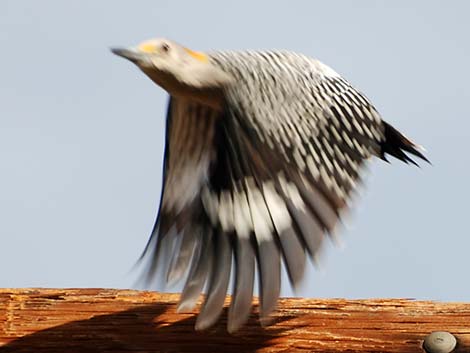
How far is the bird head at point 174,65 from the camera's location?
3.09 meters

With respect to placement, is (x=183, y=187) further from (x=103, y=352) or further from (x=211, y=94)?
(x=103, y=352)

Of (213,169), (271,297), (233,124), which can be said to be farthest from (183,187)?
(271,297)

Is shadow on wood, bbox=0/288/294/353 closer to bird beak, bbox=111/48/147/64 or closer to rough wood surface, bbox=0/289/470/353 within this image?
rough wood surface, bbox=0/289/470/353

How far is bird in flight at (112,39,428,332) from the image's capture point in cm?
258

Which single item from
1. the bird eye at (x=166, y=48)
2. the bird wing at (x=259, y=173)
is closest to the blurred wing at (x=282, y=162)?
the bird wing at (x=259, y=173)

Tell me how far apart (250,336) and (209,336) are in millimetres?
100

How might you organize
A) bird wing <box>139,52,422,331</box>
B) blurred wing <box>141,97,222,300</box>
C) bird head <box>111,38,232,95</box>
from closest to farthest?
bird wing <box>139,52,422,331</box>
blurred wing <box>141,97,222,300</box>
bird head <box>111,38,232,95</box>

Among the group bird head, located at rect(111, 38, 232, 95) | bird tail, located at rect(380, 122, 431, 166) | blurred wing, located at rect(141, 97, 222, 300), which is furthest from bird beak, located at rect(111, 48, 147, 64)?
bird tail, located at rect(380, 122, 431, 166)

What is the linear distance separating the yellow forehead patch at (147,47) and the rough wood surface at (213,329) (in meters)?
0.99

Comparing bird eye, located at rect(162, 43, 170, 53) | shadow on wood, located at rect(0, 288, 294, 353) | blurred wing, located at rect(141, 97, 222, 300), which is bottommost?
shadow on wood, located at rect(0, 288, 294, 353)

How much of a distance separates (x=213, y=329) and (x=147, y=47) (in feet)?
3.97

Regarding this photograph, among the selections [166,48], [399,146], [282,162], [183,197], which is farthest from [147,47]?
[399,146]

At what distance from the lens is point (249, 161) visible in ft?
9.21

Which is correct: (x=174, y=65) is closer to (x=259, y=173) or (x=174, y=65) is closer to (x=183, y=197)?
(x=183, y=197)
